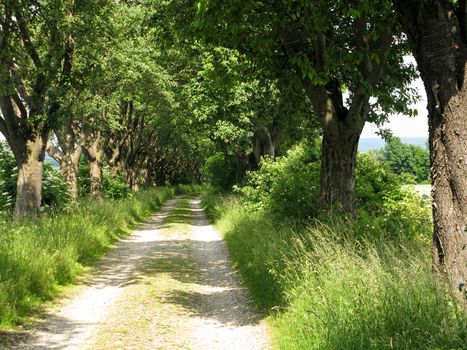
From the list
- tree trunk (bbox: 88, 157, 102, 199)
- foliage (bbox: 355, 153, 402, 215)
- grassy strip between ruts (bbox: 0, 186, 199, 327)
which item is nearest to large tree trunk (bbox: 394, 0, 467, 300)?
grassy strip between ruts (bbox: 0, 186, 199, 327)

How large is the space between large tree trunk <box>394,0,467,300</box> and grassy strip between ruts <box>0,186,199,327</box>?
625 centimetres

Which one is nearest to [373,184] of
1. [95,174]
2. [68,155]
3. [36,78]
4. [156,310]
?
[156,310]

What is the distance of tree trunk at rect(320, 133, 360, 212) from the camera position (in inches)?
419

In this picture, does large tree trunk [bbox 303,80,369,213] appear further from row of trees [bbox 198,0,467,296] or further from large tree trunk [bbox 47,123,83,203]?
large tree trunk [bbox 47,123,83,203]

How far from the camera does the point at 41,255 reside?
9.69 m

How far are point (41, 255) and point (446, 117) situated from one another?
789 centimetres

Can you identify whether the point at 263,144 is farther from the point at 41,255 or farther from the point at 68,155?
the point at 41,255

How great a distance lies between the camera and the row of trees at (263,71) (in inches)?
211

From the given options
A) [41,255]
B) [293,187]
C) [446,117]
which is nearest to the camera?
[446,117]

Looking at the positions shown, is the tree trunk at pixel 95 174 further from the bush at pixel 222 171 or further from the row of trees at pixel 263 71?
the bush at pixel 222 171

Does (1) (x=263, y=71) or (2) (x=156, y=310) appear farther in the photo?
(1) (x=263, y=71)

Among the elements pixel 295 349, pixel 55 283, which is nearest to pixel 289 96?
pixel 55 283

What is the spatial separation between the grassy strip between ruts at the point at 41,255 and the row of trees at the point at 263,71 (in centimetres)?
197

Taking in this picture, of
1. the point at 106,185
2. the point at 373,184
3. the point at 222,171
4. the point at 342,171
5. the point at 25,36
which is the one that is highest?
the point at 25,36
